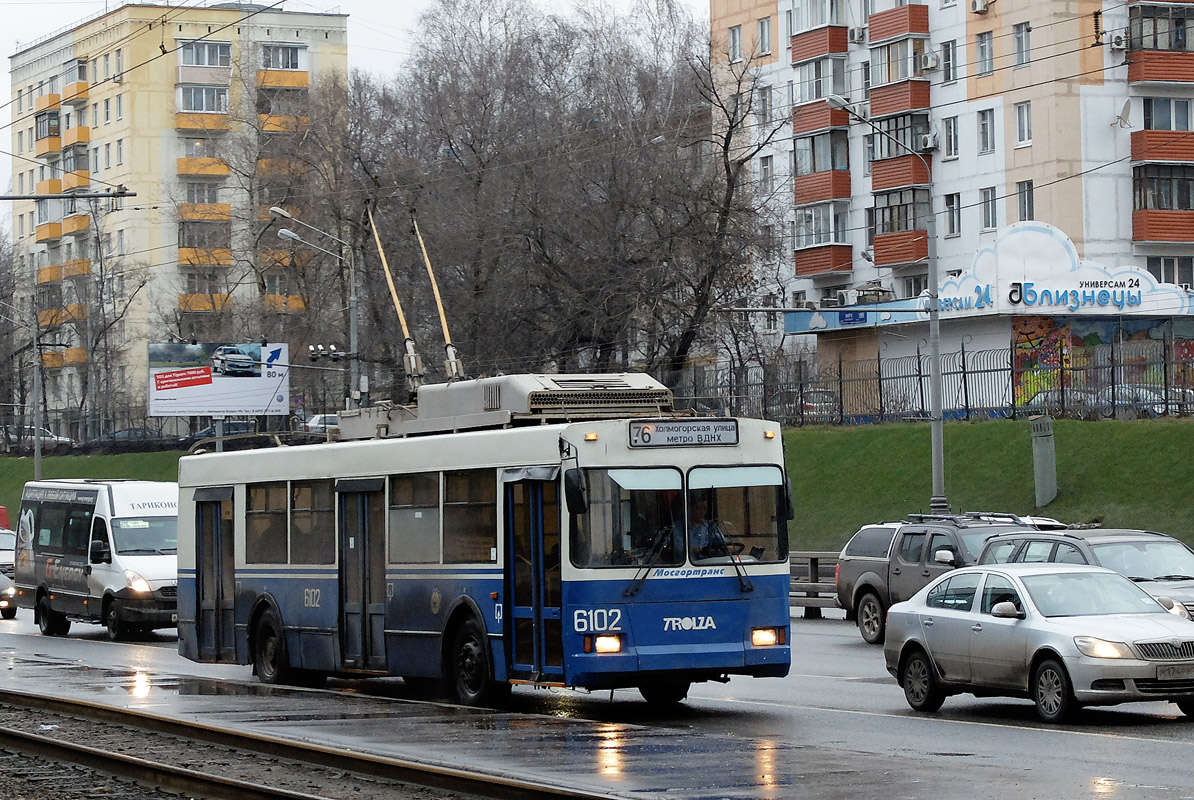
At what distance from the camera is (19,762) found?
13.3 meters

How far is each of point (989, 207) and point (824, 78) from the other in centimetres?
972

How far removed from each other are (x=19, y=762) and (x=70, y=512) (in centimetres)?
1834

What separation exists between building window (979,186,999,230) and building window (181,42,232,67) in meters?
47.5

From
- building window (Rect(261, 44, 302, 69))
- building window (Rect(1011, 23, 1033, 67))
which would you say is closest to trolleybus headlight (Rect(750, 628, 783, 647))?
building window (Rect(1011, 23, 1033, 67))

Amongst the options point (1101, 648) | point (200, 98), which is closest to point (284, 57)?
point (200, 98)

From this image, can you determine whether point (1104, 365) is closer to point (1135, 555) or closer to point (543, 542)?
point (1135, 555)

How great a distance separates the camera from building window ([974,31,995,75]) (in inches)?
2522

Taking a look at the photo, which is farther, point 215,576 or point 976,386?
point 976,386

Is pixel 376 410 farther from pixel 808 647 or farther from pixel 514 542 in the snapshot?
pixel 808 647

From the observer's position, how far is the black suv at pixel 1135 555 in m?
18.5

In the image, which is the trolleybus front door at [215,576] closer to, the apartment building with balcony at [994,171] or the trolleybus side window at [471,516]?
the trolleybus side window at [471,516]

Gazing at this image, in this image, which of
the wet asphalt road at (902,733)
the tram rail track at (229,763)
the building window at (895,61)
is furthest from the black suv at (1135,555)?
the building window at (895,61)

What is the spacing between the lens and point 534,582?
1531cm

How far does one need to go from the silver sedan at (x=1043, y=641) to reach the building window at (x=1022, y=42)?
4907 centimetres
